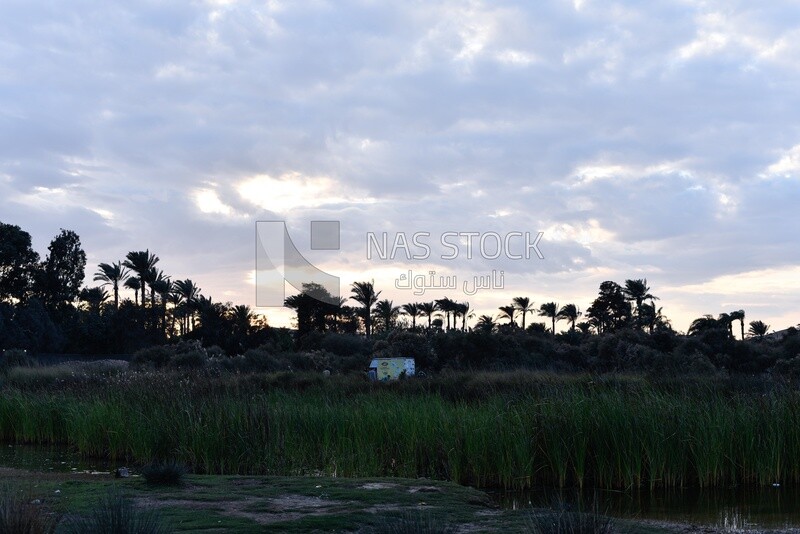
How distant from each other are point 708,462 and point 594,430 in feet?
5.23

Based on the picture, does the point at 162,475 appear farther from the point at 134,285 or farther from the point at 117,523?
the point at 134,285

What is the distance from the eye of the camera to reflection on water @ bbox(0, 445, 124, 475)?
46.5 feet

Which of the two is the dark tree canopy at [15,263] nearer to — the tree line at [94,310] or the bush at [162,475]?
the tree line at [94,310]

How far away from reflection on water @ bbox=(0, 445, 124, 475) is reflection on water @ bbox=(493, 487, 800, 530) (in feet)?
23.4

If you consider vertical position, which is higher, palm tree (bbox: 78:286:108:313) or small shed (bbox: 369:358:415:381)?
palm tree (bbox: 78:286:108:313)

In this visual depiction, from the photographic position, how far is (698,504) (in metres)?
10.3

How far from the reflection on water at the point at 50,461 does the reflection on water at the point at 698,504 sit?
23.4 feet

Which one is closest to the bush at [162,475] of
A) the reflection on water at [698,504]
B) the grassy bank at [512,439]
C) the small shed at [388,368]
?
the grassy bank at [512,439]

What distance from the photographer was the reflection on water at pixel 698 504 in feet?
29.9

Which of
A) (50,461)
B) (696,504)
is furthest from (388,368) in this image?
(696,504)

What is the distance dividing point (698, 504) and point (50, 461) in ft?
38.2

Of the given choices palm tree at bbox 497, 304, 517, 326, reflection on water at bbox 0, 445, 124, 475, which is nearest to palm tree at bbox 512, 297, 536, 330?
palm tree at bbox 497, 304, 517, 326

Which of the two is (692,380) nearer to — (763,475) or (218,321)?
(763,475)

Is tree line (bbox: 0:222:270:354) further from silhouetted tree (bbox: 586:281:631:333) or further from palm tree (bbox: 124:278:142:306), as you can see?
silhouetted tree (bbox: 586:281:631:333)
